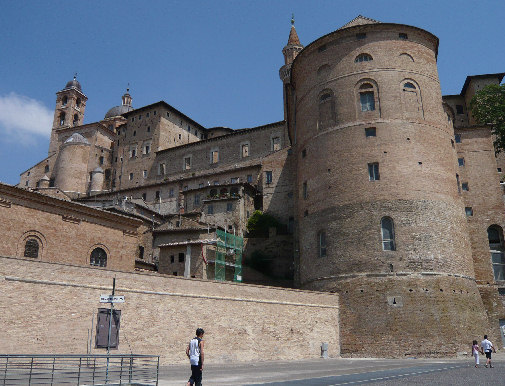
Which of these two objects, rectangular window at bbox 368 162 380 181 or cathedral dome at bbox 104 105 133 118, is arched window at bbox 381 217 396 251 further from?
cathedral dome at bbox 104 105 133 118

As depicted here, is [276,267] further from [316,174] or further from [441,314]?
[441,314]

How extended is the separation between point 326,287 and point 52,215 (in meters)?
15.3

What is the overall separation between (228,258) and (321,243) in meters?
9.39

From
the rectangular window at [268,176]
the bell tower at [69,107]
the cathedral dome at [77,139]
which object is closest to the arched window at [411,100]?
the rectangular window at [268,176]

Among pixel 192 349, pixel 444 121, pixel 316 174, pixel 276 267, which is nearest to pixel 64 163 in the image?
pixel 276 267

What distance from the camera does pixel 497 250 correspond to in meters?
30.4

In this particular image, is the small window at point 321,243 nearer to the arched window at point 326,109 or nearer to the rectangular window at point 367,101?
the arched window at point 326,109

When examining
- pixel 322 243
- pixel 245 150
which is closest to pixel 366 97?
pixel 322 243

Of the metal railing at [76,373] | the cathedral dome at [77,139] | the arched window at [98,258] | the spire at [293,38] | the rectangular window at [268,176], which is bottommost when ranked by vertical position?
the metal railing at [76,373]

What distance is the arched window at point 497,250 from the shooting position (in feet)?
98.2

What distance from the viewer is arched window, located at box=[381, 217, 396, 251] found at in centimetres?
2605

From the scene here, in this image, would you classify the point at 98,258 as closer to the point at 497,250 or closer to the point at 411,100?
the point at 411,100

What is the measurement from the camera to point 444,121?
1184 inches

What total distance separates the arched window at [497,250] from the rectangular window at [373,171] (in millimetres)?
9763
